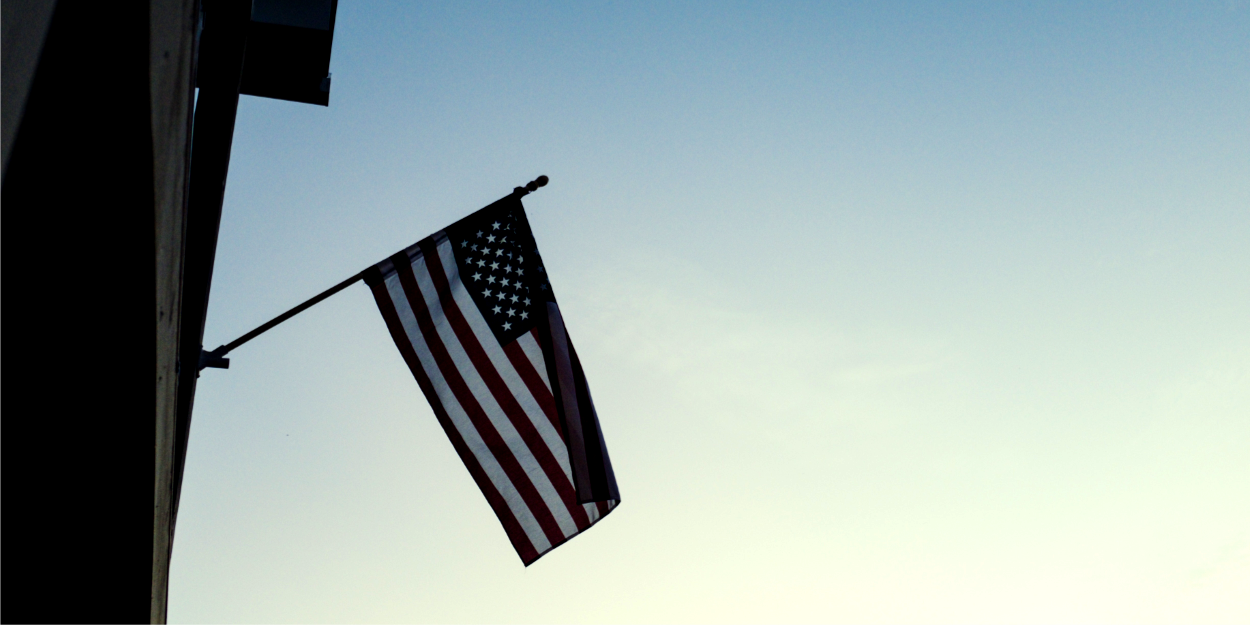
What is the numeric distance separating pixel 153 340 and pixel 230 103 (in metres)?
2.81

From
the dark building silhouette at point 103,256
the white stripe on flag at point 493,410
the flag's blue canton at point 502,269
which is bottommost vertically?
the dark building silhouette at point 103,256

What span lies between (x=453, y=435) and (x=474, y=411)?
0.77 feet

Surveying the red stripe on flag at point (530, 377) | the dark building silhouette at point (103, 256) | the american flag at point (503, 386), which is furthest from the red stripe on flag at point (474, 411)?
the dark building silhouette at point (103, 256)

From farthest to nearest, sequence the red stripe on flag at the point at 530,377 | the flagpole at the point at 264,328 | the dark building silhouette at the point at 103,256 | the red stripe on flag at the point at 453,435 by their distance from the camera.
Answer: the red stripe on flag at the point at 530,377
the red stripe on flag at the point at 453,435
the flagpole at the point at 264,328
the dark building silhouette at the point at 103,256

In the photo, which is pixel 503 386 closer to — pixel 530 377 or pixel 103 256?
pixel 530 377

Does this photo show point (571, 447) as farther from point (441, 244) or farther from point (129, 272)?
point (129, 272)

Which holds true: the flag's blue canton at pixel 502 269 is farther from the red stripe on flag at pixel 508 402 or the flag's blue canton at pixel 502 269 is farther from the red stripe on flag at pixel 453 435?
the red stripe on flag at pixel 453 435

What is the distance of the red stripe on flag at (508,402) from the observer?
7383 millimetres

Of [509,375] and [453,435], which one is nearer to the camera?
[453,435]

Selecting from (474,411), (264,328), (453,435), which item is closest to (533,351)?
(474,411)

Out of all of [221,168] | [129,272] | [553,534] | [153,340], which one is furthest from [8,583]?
[553,534]

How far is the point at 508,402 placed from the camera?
741 cm

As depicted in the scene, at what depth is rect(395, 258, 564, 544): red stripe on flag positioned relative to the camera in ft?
24.0

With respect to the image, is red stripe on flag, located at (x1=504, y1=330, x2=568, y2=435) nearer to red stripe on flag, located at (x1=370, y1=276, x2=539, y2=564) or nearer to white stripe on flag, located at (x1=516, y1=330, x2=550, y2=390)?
white stripe on flag, located at (x1=516, y1=330, x2=550, y2=390)
